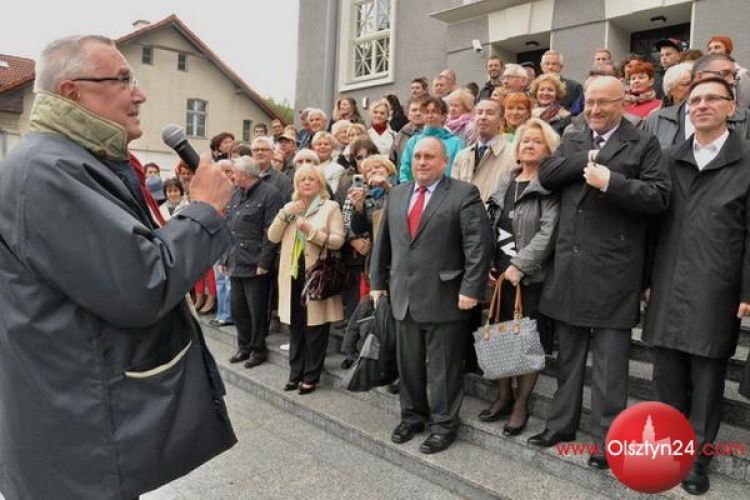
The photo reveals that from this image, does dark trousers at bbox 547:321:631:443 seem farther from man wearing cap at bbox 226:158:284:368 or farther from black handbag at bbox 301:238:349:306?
man wearing cap at bbox 226:158:284:368

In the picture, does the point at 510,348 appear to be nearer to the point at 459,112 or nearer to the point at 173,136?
the point at 173,136

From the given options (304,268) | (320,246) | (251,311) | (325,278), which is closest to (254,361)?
(251,311)

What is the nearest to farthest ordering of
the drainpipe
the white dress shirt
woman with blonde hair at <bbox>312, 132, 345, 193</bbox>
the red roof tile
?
1. the white dress shirt
2. woman with blonde hair at <bbox>312, 132, 345, 193</bbox>
3. the drainpipe
4. the red roof tile

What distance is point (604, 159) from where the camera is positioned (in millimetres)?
3301

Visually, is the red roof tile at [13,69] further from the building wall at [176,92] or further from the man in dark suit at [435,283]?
the man in dark suit at [435,283]

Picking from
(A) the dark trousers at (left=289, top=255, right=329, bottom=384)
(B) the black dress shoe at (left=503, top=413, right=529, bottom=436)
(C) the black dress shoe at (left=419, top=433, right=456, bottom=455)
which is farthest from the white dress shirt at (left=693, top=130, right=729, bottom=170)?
(A) the dark trousers at (left=289, top=255, right=329, bottom=384)

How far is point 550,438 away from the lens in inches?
137

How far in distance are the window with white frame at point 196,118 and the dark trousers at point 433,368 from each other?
2580 centimetres

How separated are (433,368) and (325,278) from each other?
1.46 m

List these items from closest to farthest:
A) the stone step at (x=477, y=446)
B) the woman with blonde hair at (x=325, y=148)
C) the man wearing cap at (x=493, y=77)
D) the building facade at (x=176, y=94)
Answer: the stone step at (x=477, y=446) → the woman with blonde hair at (x=325, y=148) → the man wearing cap at (x=493, y=77) → the building facade at (x=176, y=94)

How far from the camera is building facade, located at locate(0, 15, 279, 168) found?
2458 centimetres

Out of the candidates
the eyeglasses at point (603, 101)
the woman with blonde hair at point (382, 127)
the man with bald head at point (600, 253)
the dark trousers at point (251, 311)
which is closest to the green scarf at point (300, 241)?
the dark trousers at point (251, 311)

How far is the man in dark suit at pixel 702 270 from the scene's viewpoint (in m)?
2.91

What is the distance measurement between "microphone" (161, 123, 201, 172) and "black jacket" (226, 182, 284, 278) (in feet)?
12.4
